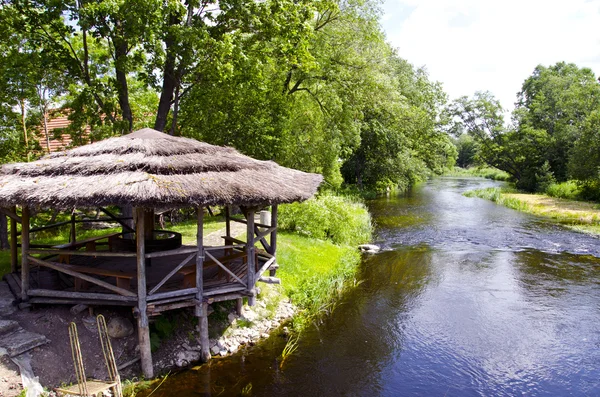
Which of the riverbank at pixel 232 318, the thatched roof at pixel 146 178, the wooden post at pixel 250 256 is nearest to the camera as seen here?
the thatched roof at pixel 146 178

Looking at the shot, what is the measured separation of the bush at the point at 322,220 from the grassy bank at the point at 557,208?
13.7 m

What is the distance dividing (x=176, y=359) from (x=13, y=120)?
13.9m

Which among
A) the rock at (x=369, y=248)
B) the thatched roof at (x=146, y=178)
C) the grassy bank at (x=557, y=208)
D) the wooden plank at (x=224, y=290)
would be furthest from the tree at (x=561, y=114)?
the wooden plank at (x=224, y=290)

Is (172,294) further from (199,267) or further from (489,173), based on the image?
(489,173)

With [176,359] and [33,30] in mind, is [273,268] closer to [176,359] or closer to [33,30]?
[176,359]

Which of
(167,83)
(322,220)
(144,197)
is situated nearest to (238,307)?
(144,197)

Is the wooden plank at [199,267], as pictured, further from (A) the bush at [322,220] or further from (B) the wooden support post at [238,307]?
(A) the bush at [322,220]

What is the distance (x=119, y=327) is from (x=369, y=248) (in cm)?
1273

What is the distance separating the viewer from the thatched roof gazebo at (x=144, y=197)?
8.27 metres

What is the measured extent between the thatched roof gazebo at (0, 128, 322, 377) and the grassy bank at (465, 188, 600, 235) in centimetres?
2189

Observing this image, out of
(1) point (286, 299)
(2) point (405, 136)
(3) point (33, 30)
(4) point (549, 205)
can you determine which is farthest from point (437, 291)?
(2) point (405, 136)

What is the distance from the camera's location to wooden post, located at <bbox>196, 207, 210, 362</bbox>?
9.13 meters

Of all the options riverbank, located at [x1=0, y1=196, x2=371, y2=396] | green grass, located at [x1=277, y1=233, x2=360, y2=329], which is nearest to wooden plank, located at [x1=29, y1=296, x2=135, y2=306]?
riverbank, located at [x1=0, y1=196, x2=371, y2=396]

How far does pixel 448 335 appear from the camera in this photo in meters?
11.6
